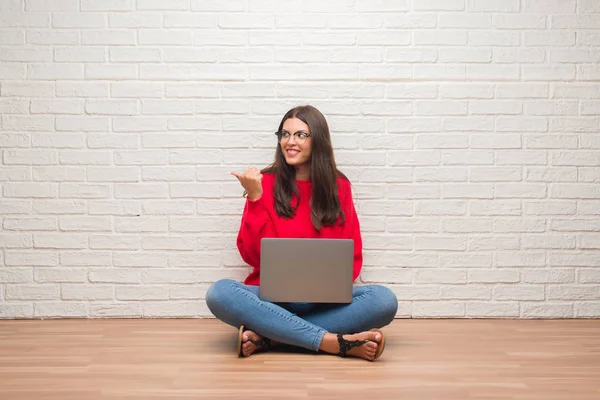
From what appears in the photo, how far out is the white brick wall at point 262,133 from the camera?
3258mm

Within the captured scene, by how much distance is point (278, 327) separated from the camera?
2586 millimetres

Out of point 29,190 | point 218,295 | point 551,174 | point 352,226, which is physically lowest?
point 218,295

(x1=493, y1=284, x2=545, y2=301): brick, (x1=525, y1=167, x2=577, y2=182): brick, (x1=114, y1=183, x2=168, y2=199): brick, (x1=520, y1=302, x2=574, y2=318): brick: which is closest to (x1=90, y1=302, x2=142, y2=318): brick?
(x1=114, y1=183, x2=168, y2=199): brick

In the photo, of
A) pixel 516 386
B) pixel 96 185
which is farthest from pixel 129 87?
pixel 516 386

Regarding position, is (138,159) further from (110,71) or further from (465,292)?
(465,292)

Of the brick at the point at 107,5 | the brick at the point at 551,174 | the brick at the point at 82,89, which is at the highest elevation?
the brick at the point at 107,5

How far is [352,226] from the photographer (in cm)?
304

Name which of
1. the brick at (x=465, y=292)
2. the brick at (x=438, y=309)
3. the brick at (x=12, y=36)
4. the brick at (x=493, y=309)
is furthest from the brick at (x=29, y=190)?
the brick at (x=493, y=309)

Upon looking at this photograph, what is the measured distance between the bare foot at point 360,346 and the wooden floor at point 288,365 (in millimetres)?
35

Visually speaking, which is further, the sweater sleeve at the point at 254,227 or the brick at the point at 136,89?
the brick at the point at 136,89

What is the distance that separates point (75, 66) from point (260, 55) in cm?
90

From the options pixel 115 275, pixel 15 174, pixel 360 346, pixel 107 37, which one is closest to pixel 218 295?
pixel 360 346

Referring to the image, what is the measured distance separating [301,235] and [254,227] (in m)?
0.21

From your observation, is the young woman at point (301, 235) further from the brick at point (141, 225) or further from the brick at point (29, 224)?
the brick at point (29, 224)
